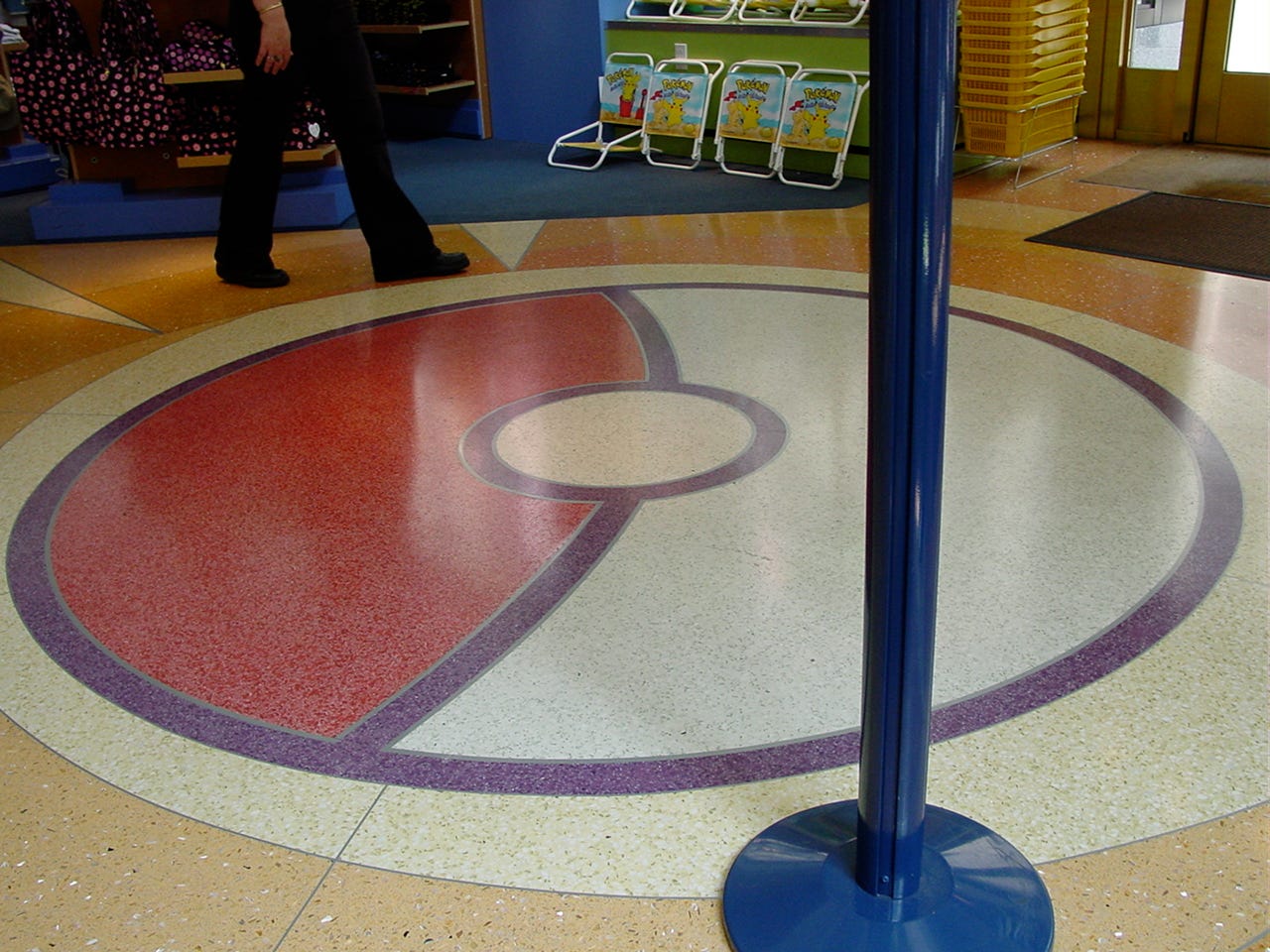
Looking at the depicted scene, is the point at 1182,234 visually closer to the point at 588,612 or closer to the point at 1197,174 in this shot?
the point at 1197,174

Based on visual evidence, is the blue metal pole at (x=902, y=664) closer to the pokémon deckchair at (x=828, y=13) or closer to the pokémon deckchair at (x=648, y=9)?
the pokémon deckchair at (x=828, y=13)

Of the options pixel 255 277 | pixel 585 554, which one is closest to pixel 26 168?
pixel 255 277

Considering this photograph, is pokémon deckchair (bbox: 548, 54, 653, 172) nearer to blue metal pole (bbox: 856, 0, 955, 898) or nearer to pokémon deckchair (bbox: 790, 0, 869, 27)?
pokémon deckchair (bbox: 790, 0, 869, 27)

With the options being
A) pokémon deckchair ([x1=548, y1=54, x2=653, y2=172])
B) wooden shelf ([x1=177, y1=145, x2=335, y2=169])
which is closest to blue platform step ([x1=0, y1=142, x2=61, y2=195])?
wooden shelf ([x1=177, y1=145, x2=335, y2=169])

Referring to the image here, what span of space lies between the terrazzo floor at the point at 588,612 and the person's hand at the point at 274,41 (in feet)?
2.91

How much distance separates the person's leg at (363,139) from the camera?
436cm

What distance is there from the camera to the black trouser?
437 cm

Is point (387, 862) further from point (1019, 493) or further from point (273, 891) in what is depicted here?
point (1019, 493)

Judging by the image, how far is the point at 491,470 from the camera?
3096 millimetres

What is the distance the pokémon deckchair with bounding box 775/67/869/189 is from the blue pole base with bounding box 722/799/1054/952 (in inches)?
184

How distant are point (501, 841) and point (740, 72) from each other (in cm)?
549

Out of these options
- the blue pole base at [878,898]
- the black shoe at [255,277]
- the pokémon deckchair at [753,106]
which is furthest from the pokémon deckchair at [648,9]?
the blue pole base at [878,898]

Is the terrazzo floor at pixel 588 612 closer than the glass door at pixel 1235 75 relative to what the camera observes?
Yes

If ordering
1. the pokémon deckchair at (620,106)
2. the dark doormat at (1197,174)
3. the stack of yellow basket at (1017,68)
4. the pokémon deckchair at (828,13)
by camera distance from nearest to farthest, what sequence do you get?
1. the dark doormat at (1197,174)
2. the stack of yellow basket at (1017,68)
3. the pokémon deckchair at (828,13)
4. the pokémon deckchair at (620,106)
